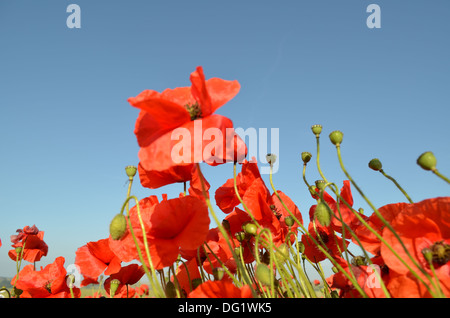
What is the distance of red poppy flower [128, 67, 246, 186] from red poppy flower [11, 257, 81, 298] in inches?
45.3

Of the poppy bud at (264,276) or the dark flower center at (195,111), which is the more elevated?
the dark flower center at (195,111)

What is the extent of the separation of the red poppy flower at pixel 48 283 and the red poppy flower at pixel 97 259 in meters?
0.18

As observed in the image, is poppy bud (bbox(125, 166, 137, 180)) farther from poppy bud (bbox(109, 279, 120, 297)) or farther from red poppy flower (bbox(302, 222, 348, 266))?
red poppy flower (bbox(302, 222, 348, 266))

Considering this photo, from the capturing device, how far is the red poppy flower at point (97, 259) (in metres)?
1.59

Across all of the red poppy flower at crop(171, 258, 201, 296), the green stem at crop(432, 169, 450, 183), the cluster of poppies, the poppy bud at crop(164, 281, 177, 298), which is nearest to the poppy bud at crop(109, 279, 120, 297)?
the cluster of poppies

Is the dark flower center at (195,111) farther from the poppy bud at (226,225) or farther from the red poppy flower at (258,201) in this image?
the poppy bud at (226,225)

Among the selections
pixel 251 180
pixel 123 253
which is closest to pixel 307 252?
pixel 251 180

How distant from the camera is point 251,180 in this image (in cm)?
166

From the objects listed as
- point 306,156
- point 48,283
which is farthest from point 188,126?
point 48,283

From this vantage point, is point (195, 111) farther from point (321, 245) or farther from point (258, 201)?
point (321, 245)

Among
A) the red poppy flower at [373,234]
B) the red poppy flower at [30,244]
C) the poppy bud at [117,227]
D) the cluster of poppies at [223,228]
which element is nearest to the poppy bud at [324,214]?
the cluster of poppies at [223,228]

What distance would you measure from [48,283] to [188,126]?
4.94ft

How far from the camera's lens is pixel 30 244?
2807mm
